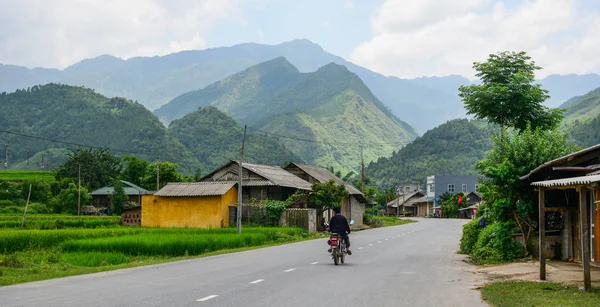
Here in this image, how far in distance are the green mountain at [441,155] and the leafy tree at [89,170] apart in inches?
2795

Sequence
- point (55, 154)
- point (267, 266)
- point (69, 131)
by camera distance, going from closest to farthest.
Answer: point (267, 266) < point (55, 154) < point (69, 131)

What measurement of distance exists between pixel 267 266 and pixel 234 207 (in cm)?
2667

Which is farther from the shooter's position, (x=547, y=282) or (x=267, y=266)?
(x=267, y=266)

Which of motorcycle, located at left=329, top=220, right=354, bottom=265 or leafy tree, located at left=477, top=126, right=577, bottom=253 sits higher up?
leafy tree, located at left=477, top=126, right=577, bottom=253

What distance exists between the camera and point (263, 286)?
1272 centimetres

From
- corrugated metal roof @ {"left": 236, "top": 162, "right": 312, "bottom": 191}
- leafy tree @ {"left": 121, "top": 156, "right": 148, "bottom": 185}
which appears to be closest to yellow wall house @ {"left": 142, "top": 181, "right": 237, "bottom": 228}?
corrugated metal roof @ {"left": 236, "top": 162, "right": 312, "bottom": 191}

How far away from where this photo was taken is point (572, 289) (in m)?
12.1

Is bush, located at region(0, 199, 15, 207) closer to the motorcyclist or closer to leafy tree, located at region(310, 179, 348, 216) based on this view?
leafy tree, located at region(310, 179, 348, 216)

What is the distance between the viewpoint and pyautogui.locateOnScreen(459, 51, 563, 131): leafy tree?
2783 centimetres

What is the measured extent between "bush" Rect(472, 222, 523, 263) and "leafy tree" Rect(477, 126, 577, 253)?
37 centimetres

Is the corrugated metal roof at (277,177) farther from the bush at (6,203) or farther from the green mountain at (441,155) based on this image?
the green mountain at (441,155)

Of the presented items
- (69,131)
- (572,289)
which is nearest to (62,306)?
(572,289)

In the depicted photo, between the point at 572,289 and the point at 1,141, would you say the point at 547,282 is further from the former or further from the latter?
the point at 1,141

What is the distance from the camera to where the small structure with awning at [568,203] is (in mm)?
14422
